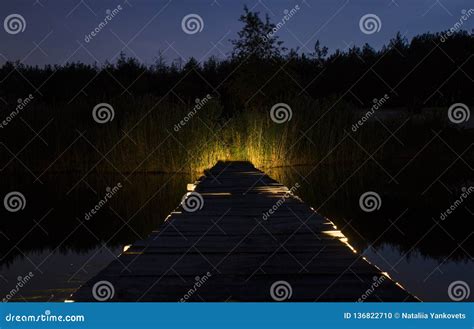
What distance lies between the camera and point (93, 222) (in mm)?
6844

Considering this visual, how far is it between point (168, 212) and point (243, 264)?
4.45 m

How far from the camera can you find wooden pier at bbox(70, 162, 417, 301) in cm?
249

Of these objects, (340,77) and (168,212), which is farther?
(340,77)

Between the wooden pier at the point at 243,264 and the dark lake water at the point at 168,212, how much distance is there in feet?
3.31

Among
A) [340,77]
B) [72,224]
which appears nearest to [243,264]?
[72,224]

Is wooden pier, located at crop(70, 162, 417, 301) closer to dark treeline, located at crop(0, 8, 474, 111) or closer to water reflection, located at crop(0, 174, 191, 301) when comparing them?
water reflection, located at crop(0, 174, 191, 301)

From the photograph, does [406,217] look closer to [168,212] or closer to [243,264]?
[168,212]

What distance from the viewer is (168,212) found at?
24.2 ft

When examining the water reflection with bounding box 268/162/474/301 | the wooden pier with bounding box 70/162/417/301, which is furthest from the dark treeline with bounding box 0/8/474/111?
the wooden pier with bounding box 70/162/417/301

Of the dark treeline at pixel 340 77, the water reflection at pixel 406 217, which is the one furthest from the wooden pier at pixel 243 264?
the dark treeline at pixel 340 77

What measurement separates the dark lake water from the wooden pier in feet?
3.31

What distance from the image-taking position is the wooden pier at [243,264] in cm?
249
